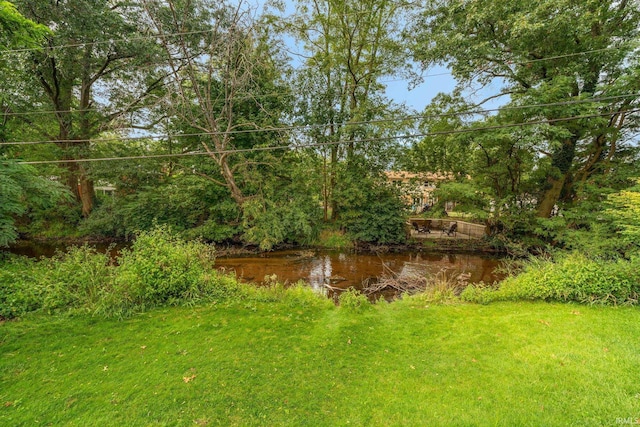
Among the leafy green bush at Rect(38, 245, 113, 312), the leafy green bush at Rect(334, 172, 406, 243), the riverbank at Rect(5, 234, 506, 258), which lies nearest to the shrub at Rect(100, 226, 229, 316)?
the leafy green bush at Rect(38, 245, 113, 312)

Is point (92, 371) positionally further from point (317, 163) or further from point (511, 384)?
point (317, 163)

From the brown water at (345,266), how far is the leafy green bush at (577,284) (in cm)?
234

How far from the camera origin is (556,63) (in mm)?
8016

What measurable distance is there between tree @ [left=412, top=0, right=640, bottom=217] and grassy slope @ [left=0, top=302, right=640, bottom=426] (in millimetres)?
5195

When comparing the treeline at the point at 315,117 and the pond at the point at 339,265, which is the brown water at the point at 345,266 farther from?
the treeline at the point at 315,117

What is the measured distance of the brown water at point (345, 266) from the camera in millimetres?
8070

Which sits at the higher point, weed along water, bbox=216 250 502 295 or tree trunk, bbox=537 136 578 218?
tree trunk, bbox=537 136 578 218

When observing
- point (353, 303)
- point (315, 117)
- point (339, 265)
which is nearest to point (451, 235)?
point (339, 265)

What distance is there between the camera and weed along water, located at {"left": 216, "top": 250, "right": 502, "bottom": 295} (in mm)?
7945

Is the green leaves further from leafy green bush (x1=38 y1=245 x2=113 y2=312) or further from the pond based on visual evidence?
the pond

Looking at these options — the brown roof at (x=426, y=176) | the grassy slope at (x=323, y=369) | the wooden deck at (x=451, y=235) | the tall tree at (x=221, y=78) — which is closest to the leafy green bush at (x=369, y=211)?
the brown roof at (x=426, y=176)

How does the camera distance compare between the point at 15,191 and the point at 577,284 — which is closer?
the point at 15,191

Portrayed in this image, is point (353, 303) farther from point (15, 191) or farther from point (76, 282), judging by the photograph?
point (15, 191)

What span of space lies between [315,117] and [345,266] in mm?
7156
